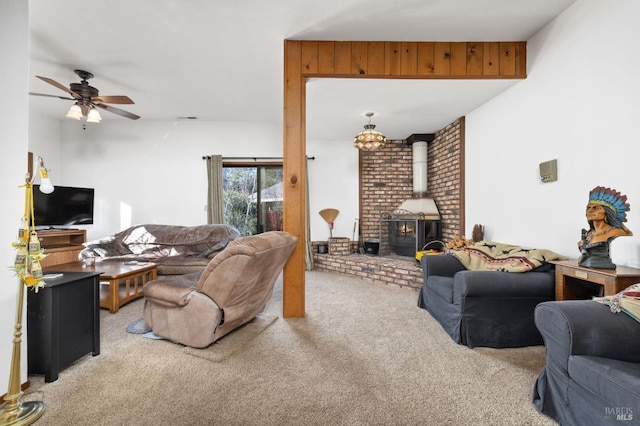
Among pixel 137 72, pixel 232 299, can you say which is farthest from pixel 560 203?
pixel 137 72

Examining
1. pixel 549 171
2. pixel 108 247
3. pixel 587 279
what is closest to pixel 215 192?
pixel 108 247

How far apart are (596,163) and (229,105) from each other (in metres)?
4.39

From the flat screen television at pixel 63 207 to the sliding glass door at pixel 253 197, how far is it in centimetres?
212

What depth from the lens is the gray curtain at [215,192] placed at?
16.9ft

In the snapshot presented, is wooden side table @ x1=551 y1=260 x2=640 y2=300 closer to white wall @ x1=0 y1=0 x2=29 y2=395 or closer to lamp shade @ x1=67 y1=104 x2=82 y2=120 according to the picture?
white wall @ x1=0 y1=0 x2=29 y2=395

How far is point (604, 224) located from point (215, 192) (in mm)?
4965

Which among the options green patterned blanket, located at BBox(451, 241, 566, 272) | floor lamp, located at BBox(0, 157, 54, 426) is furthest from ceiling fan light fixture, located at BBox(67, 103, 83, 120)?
green patterned blanket, located at BBox(451, 241, 566, 272)

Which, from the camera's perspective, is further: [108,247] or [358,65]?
[108,247]

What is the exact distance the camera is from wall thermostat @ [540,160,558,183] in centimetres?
251

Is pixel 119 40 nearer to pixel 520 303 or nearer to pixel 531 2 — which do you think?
pixel 531 2

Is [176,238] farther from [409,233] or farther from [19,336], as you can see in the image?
[409,233]

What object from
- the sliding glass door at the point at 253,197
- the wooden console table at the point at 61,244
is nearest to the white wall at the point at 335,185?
the sliding glass door at the point at 253,197

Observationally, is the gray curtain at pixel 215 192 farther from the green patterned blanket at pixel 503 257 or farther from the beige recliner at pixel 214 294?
the green patterned blanket at pixel 503 257

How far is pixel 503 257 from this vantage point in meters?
2.57
